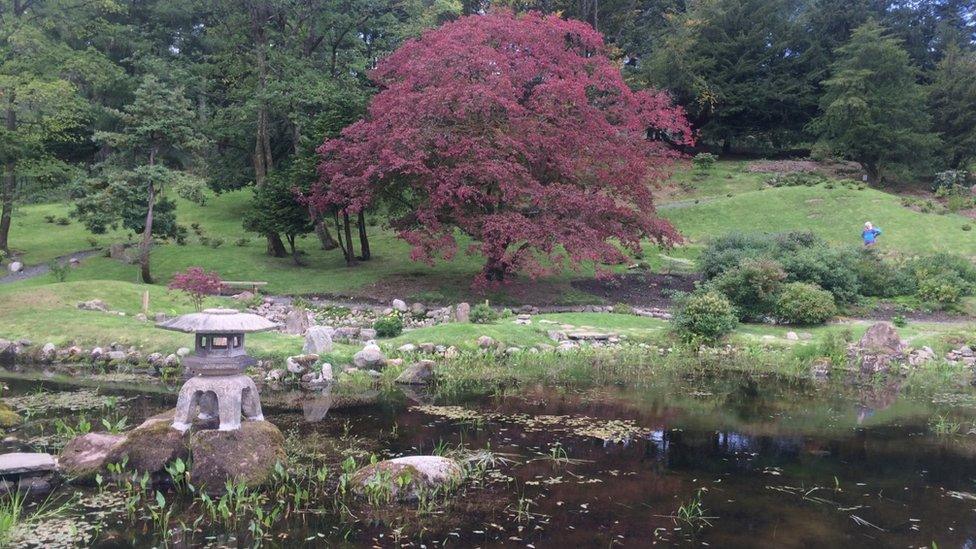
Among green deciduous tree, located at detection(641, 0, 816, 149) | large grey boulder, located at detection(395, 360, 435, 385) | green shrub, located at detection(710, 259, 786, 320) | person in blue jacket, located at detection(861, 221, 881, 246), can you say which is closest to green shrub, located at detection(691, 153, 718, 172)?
green deciduous tree, located at detection(641, 0, 816, 149)

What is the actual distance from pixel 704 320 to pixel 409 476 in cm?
1133

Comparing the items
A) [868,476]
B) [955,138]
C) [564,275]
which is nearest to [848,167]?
[955,138]

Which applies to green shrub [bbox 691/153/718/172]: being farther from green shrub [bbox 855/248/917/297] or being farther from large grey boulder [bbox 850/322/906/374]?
large grey boulder [bbox 850/322/906/374]

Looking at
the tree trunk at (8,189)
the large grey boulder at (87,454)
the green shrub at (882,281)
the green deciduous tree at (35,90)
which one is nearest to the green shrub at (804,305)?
the green shrub at (882,281)

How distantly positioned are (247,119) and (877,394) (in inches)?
996

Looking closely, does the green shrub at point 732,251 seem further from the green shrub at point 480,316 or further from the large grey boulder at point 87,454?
the large grey boulder at point 87,454

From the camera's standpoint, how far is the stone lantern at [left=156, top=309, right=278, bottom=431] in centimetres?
966

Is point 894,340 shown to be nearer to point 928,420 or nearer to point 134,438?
point 928,420

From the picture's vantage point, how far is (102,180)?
2514 cm

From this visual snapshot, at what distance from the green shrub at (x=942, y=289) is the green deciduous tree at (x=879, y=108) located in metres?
16.0

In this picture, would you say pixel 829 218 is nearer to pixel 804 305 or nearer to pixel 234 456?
pixel 804 305

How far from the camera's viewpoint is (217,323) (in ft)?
32.4

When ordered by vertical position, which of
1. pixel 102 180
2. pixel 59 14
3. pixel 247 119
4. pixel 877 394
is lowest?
pixel 877 394

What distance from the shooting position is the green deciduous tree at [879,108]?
3650 centimetres
